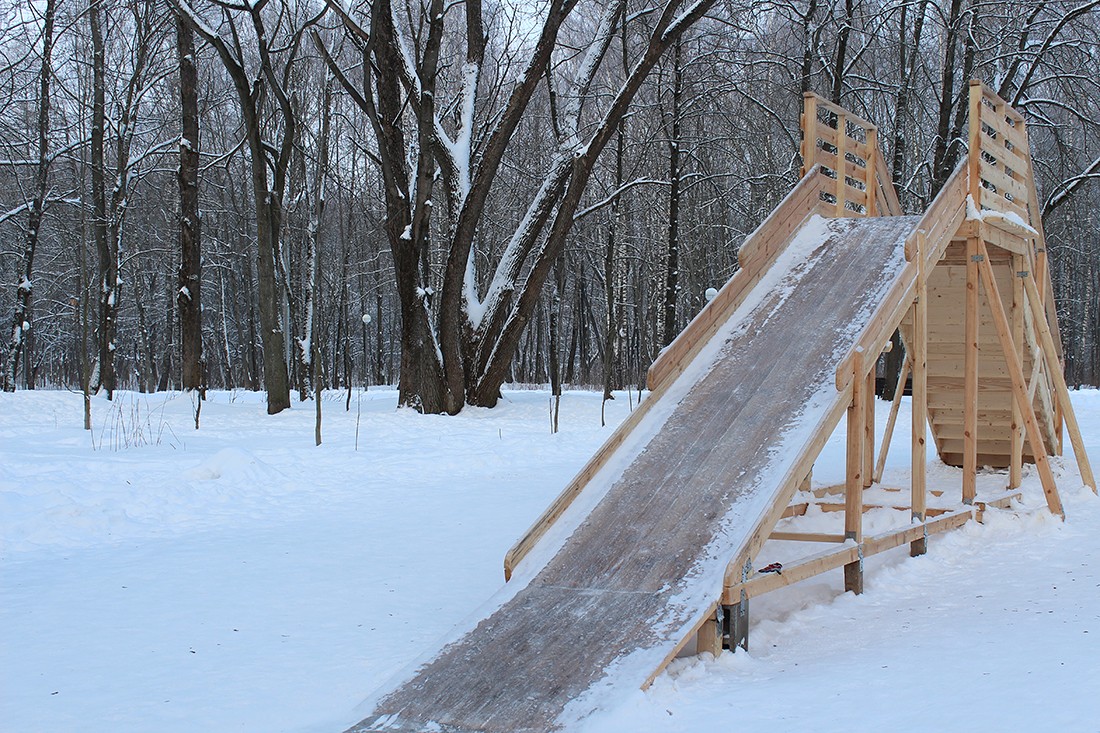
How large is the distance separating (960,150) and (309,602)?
59.9ft

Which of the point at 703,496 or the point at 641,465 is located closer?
the point at 703,496

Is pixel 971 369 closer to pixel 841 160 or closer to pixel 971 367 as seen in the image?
pixel 971 367

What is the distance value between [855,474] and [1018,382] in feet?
9.96

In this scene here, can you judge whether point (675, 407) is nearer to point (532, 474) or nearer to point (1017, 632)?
point (1017, 632)

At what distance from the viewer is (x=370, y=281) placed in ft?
133

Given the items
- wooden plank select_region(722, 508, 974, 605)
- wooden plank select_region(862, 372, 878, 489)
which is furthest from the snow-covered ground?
wooden plank select_region(862, 372, 878, 489)

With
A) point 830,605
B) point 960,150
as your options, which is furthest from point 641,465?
point 960,150

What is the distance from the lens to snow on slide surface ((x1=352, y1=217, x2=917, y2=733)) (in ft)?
13.1

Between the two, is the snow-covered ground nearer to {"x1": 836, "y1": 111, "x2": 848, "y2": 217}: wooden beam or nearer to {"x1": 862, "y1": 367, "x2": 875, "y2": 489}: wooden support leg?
{"x1": 862, "y1": 367, "x2": 875, "y2": 489}: wooden support leg

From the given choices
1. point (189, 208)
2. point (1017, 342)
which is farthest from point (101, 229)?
point (1017, 342)

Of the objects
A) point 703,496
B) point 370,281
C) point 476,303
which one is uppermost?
point 370,281

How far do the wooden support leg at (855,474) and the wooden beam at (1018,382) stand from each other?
8.46ft

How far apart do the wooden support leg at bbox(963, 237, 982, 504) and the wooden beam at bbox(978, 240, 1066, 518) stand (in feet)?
0.23

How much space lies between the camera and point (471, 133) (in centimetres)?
1628
